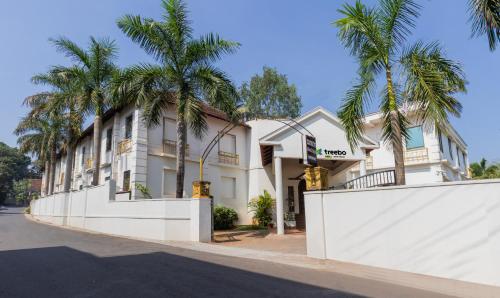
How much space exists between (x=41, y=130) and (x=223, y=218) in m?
21.4

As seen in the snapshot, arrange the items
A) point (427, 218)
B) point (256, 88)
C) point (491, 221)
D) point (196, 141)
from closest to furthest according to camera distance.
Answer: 1. point (491, 221)
2. point (427, 218)
3. point (196, 141)
4. point (256, 88)

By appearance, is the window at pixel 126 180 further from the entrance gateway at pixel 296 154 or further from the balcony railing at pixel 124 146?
the entrance gateway at pixel 296 154

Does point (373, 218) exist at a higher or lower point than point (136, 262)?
higher

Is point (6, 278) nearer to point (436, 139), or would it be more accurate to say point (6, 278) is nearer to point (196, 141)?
point (196, 141)

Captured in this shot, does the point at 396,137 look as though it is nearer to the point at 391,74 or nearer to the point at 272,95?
the point at 391,74

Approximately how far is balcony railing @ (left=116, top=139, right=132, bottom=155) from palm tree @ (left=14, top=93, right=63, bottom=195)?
5828mm

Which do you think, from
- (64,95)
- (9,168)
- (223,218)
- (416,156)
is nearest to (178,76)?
(223,218)

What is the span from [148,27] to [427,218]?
12979 millimetres

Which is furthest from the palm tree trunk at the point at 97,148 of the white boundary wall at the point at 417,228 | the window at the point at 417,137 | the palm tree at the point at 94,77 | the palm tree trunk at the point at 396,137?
the window at the point at 417,137

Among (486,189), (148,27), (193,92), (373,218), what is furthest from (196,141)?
(486,189)

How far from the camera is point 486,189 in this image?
6223 mm

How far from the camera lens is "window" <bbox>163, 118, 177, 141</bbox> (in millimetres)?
19438

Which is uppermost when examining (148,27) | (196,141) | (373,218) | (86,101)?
(148,27)

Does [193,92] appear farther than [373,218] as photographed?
Yes
